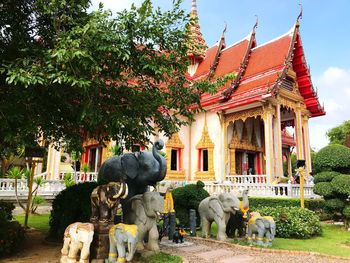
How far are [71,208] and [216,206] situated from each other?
304cm

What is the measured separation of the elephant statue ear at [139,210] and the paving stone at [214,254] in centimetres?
135

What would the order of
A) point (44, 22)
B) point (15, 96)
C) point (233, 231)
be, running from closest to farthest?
point (15, 96) < point (44, 22) < point (233, 231)

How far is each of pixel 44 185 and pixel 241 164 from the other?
33.9 feet

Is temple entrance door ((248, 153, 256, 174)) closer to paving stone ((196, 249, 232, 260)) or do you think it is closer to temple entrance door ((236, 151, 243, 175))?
temple entrance door ((236, 151, 243, 175))

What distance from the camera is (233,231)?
7273 millimetres

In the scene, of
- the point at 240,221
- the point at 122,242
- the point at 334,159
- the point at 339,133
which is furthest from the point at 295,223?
the point at 339,133

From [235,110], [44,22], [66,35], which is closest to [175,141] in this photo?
[235,110]

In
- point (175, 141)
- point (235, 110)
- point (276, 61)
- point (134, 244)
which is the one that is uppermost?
point (276, 61)

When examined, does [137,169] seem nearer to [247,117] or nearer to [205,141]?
[247,117]

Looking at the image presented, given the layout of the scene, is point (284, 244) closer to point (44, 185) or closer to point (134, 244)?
point (134, 244)

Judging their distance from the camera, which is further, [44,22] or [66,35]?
[44,22]

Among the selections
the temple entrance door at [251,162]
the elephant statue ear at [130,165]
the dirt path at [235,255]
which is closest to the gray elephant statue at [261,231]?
the dirt path at [235,255]

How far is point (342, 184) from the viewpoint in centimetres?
853

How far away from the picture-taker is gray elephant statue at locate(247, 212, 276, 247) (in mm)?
6246
